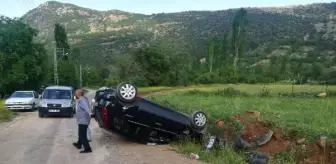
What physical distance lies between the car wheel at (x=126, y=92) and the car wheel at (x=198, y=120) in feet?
6.63

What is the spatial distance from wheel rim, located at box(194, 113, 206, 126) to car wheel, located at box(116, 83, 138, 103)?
214cm

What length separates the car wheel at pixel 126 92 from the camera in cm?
1325

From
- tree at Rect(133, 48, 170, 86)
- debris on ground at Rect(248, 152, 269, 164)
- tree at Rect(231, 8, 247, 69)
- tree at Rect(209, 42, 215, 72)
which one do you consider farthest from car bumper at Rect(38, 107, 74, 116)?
tree at Rect(209, 42, 215, 72)

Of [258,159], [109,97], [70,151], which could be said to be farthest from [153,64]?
[258,159]

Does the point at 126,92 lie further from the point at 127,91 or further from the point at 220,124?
the point at 220,124

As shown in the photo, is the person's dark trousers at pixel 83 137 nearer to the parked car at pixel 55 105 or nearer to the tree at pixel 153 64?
the parked car at pixel 55 105

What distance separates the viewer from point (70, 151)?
12.5 m

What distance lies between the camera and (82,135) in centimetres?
1239

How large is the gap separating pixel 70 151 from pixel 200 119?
4154 millimetres

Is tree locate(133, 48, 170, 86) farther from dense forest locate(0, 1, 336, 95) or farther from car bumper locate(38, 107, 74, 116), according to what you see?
car bumper locate(38, 107, 74, 116)

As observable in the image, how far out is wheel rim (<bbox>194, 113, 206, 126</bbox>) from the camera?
14.2m

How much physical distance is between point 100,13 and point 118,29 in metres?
28.7

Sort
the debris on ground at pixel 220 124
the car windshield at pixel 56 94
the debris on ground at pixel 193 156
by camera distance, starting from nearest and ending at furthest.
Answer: the debris on ground at pixel 193 156
the debris on ground at pixel 220 124
the car windshield at pixel 56 94

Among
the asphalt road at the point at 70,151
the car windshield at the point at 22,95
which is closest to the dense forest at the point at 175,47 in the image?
the car windshield at the point at 22,95
